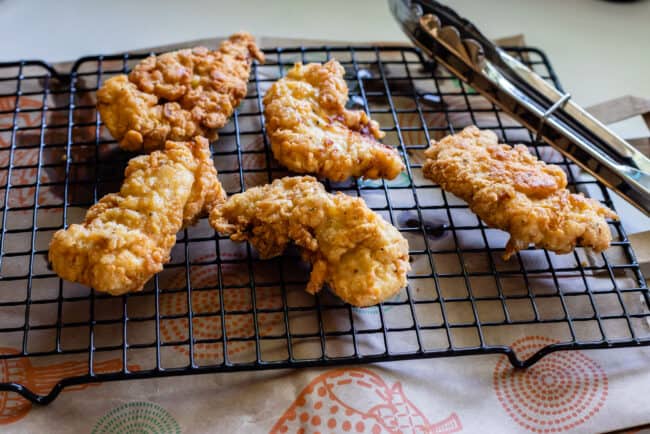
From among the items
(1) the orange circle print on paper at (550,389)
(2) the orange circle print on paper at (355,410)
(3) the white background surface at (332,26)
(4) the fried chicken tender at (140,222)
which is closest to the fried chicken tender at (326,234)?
(4) the fried chicken tender at (140,222)

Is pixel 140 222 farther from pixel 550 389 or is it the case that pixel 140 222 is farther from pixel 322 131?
pixel 550 389

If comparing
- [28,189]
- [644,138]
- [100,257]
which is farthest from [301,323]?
[644,138]

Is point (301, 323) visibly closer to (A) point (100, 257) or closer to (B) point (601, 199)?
(A) point (100, 257)

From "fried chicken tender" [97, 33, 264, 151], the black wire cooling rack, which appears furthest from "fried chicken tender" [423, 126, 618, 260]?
"fried chicken tender" [97, 33, 264, 151]

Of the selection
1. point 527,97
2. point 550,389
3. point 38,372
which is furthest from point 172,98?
point 550,389

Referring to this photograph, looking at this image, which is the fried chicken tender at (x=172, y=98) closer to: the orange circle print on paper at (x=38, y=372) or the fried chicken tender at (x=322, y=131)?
the fried chicken tender at (x=322, y=131)

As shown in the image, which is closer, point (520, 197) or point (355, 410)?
point (355, 410)

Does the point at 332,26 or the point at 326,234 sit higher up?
the point at 332,26
